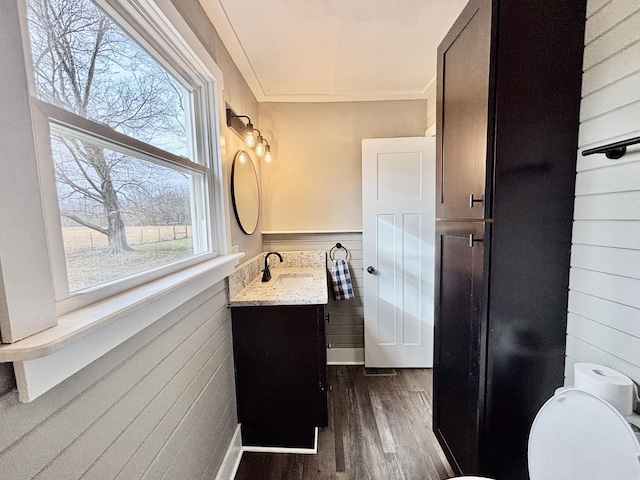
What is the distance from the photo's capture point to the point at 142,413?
916 mm

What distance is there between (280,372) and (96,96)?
1.57 metres

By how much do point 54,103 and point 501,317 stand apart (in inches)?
61.1

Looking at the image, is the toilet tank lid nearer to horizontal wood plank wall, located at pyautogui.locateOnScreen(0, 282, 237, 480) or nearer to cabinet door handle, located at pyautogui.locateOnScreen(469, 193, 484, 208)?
cabinet door handle, located at pyautogui.locateOnScreen(469, 193, 484, 208)

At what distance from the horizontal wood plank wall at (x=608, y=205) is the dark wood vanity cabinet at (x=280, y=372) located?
1196 millimetres

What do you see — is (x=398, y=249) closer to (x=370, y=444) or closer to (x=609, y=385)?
(x=370, y=444)

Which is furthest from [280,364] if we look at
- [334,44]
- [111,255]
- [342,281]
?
[334,44]

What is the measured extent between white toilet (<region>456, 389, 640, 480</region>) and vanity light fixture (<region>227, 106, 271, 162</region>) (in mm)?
2016

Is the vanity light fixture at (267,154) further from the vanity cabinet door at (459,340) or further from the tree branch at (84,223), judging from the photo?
the tree branch at (84,223)

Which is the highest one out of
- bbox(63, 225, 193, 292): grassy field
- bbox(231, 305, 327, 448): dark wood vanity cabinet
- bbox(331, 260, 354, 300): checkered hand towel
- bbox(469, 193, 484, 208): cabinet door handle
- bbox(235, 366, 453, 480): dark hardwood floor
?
bbox(469, 193, 484, 208): cabinet door handle

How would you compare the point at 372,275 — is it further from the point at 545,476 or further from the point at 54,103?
the point at 54,103

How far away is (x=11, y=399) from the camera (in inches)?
21.0

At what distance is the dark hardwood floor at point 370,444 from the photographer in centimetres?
163

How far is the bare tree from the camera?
728 mm

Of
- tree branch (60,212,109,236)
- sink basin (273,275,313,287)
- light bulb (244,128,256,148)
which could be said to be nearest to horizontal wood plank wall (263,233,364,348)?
sink basin (273,275,313,287)
